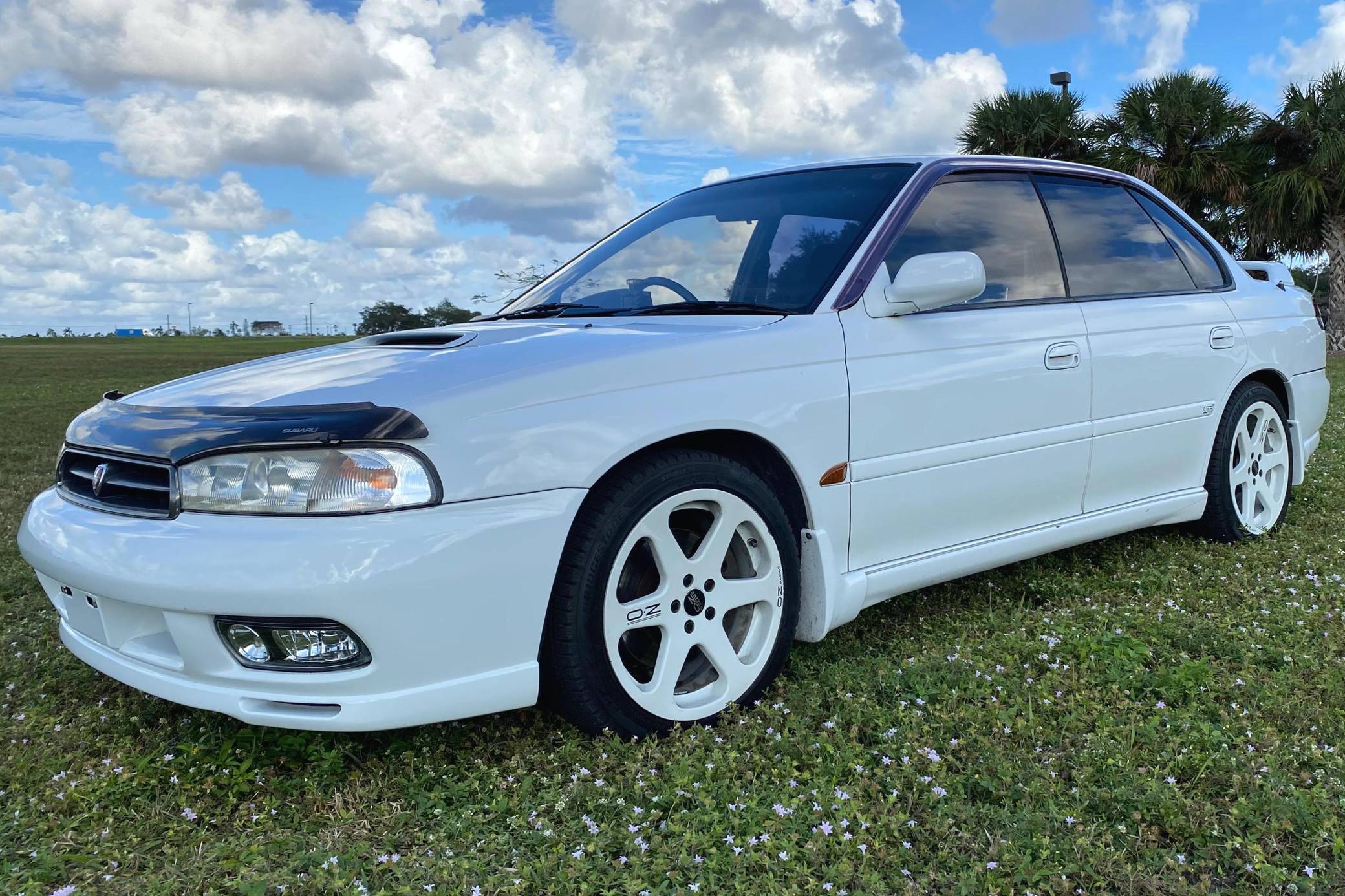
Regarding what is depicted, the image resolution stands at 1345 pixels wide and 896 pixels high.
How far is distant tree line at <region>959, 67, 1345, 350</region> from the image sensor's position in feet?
A: 63.5

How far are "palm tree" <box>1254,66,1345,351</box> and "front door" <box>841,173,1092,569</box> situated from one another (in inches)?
799

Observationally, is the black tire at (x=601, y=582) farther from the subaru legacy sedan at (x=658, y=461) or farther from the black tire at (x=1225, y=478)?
the black tire at (x=1225, y=478)

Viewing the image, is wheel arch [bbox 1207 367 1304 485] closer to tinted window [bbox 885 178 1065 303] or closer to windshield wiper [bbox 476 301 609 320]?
tinted window [bbox 885 178 1065 303]

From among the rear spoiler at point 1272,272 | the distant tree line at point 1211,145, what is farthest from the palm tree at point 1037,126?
the rear spoiler at point 1272,272

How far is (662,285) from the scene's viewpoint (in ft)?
11.0

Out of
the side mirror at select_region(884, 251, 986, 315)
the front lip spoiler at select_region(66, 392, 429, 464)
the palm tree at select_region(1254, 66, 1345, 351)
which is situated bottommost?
the front lip spoiler at select_region(66, 392, 429, 464)

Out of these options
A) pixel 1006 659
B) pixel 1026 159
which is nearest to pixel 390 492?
pixel 1006 659

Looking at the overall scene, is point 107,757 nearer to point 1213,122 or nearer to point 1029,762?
point 1029,762

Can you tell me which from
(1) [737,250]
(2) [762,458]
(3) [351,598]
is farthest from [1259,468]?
(3) [351,598]

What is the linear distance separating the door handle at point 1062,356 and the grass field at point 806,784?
88 centimetres

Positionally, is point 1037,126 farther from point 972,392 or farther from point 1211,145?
point 972,392

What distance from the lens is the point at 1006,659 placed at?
3090mm

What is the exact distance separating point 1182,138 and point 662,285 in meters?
20.2

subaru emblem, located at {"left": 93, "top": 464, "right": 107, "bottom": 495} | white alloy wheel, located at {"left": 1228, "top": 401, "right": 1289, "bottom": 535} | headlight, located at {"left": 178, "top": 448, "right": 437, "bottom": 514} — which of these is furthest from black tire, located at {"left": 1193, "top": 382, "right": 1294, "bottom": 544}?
subaru emblem, located at {"left": 93, "top": 464, "right": 107, "bottom": 495}
